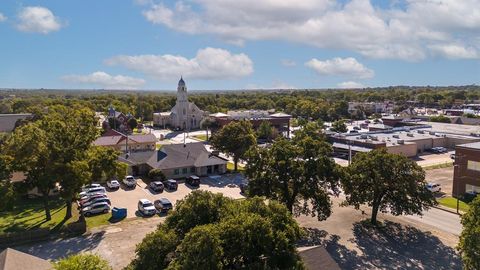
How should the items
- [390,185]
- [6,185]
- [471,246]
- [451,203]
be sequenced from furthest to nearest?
[451,203]
[390,185]
[6,185]
[471,246]

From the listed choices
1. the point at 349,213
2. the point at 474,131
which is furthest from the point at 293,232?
the point at 474,131

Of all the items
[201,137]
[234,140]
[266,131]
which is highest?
[234,140]

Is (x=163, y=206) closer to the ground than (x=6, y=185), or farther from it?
closer to the ground

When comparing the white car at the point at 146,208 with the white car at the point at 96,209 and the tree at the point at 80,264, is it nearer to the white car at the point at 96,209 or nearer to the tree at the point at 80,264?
the white car at the point at 96,209

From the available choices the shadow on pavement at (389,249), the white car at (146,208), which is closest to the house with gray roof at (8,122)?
the white car at (146,208)

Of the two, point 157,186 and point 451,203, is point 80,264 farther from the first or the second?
point 451,203

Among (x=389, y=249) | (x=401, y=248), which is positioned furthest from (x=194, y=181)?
(x=401, y=248)

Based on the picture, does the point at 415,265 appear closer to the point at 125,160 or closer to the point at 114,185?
the point at 114,185
